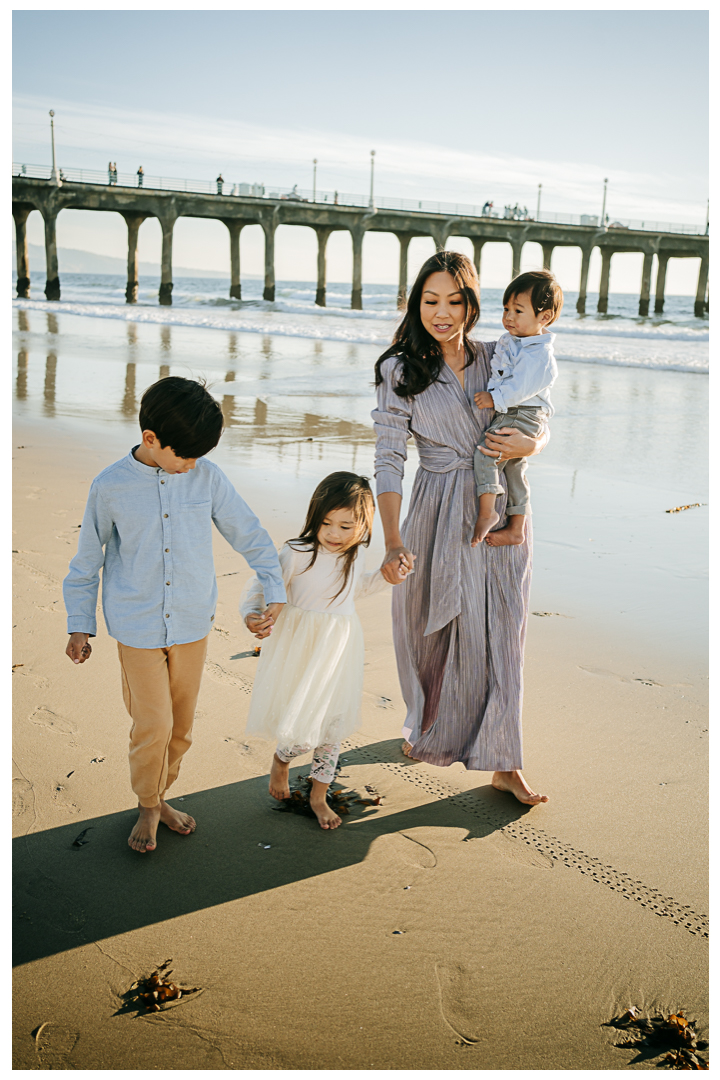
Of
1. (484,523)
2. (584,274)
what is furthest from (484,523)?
(584,274)

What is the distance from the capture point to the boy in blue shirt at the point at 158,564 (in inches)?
95.0

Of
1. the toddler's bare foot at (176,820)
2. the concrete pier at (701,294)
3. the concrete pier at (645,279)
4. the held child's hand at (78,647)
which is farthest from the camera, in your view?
the concrete pier at (645,279)

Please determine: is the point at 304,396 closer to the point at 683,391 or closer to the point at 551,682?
the point at 683,391

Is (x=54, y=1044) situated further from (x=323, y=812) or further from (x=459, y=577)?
(x=459, y=577)

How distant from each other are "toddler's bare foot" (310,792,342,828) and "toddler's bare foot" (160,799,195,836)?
16.4 inches

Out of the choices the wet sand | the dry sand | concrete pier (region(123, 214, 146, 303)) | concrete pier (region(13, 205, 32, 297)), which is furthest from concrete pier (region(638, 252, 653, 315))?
the dry sand

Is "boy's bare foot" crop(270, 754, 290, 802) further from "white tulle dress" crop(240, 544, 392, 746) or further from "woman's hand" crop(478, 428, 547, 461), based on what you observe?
"woman's hand" crop(478, 428, 547, 461)

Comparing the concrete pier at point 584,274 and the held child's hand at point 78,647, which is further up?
the concrete pier at point 584,274

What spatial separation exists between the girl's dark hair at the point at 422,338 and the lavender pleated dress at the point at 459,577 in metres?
0.04

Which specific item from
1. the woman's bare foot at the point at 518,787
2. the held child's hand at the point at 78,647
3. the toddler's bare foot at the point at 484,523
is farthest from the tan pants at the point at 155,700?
the woman's bare foot at the point at 518,787

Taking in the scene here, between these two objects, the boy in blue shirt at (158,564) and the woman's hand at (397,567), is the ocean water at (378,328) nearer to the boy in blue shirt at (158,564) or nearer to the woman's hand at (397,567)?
the woman's hand at (397,567)

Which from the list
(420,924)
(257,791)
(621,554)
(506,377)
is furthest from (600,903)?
(621,554)

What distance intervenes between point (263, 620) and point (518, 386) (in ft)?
4.14

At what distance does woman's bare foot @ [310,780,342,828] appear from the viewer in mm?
2830
